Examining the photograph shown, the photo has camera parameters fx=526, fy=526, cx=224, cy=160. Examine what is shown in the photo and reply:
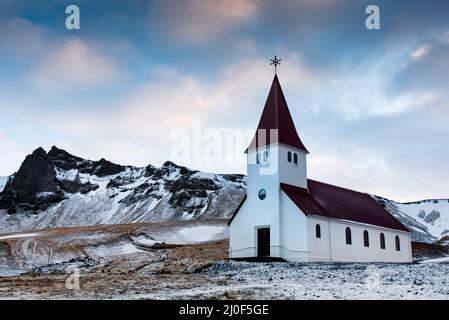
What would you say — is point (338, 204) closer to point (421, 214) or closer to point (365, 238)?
point (365, 238)

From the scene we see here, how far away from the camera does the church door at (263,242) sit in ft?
127

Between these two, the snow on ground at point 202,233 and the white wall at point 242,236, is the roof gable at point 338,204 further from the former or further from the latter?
the snow on ground at point 202,233

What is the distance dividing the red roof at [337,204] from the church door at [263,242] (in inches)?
129

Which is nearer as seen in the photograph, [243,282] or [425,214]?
[243,282]

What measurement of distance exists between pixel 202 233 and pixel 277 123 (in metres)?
36.8

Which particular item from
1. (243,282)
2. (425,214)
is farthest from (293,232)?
(425,214)

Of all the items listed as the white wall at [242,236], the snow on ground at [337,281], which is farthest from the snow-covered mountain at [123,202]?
the snow on ground at [337,281]

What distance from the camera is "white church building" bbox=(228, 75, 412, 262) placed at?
122ft

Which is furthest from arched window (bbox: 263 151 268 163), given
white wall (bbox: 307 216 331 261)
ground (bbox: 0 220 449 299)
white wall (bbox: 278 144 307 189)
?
ground (bbox: 0 220 449 299)

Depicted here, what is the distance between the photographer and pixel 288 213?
3788 centimetres

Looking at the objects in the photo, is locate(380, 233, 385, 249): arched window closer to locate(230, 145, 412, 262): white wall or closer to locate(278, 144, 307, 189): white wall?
locate(230, 145, 412, 262): white wall

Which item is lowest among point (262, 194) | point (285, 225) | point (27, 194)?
point (285, 225)

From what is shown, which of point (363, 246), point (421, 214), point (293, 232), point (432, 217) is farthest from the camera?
point (421, 214)

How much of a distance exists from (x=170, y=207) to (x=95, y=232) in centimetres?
8593
